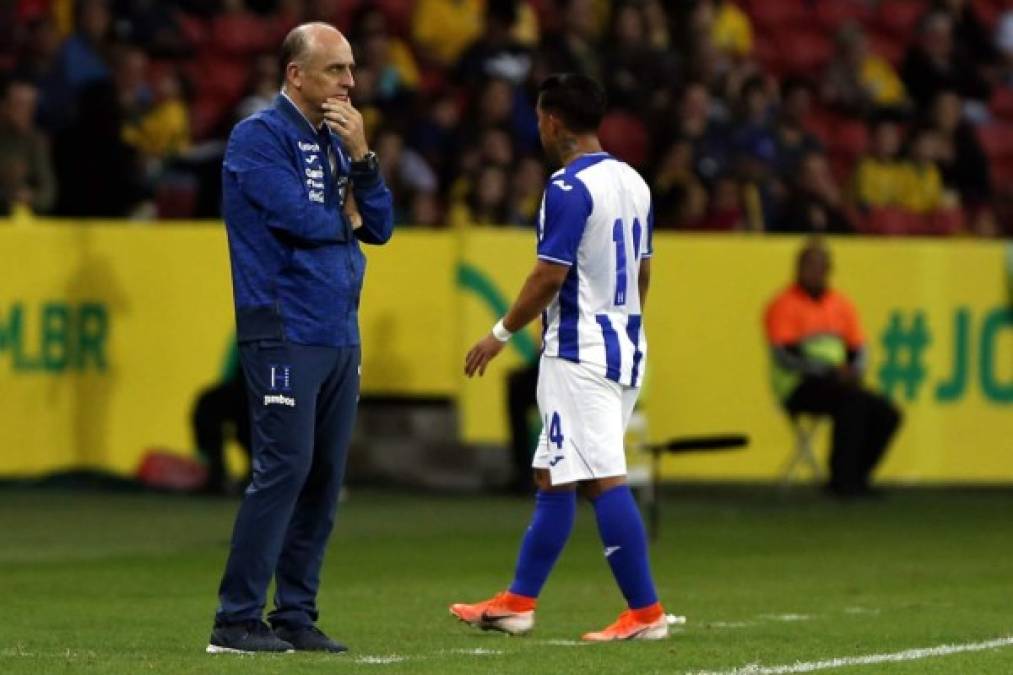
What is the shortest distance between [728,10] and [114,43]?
20.4 feet

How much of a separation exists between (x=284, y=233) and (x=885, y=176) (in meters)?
13.2

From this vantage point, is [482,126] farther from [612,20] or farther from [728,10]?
[728,10]

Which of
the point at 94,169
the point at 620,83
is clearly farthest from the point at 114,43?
the point at 620,83

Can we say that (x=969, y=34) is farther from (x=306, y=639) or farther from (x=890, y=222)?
(x=306, y=639)

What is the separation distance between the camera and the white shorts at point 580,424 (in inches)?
335

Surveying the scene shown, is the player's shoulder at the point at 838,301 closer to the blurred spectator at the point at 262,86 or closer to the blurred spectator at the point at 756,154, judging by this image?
the blurred spectator at the point at 756,154

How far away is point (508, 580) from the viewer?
1140cm

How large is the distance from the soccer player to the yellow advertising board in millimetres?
7438

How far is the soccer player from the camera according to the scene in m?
8.47

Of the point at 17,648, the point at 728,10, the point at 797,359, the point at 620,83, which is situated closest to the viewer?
the point at 17,648

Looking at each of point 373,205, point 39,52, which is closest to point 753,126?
point 39,52

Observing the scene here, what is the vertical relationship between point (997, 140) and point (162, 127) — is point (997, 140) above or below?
above

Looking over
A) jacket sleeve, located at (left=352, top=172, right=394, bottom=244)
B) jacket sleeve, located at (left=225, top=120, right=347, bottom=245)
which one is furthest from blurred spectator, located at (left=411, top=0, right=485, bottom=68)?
jacket sleeve, located at (left=225, top=120, right=347, bottom=245)

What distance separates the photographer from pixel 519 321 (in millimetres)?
8508
